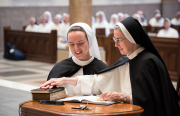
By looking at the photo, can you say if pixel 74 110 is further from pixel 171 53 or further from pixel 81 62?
pixel 171 53

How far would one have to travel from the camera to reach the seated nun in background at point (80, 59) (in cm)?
296

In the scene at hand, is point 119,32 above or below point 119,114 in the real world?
above

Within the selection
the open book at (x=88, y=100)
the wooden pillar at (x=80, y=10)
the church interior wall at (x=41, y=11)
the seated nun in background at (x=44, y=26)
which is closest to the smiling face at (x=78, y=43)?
the open book at (x=88, y=100)

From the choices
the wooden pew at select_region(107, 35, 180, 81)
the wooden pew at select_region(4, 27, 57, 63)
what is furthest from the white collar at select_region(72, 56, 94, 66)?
the wooden pew at select_region(4, 27, 57, 63)

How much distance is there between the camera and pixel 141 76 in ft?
8.66

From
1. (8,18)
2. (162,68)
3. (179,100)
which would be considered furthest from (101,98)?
(8,18)

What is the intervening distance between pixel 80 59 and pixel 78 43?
27 cm

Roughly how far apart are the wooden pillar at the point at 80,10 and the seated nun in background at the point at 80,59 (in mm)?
5636

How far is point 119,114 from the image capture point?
83.9 inches

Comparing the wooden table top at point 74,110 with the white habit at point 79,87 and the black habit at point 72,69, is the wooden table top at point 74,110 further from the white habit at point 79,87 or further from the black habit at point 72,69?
the black habit at point 72,69

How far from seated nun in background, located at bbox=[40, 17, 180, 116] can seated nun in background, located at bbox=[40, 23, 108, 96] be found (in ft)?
0.69

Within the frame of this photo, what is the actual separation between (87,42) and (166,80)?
2.79 ft

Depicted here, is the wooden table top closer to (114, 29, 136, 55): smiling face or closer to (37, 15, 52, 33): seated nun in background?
(114, 29, 136, 55): smiling face

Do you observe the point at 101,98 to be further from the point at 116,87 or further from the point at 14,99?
the point at 14,99
